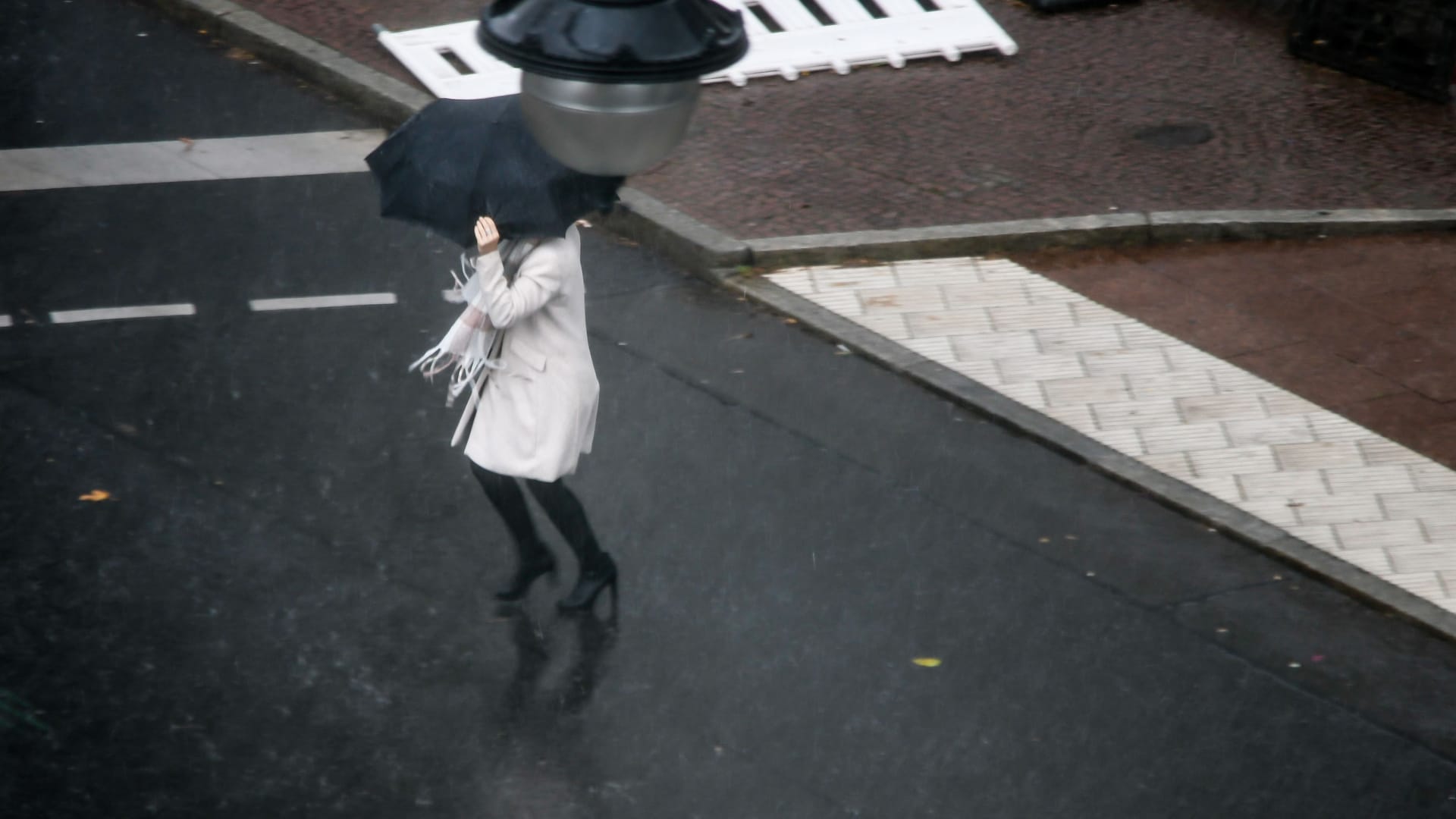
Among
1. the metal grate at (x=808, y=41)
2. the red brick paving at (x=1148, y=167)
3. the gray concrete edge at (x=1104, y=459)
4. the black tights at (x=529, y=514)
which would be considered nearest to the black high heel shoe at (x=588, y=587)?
the black tights at (x=529, y=514)

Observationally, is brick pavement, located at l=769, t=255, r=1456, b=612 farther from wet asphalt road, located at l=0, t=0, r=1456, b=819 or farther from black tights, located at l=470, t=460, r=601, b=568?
black tights, located at l=470, t=460, r=601, b=568

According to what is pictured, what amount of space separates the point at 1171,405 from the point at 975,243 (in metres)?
1.72

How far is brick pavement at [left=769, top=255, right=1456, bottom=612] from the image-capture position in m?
7.39

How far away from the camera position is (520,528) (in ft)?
20.8

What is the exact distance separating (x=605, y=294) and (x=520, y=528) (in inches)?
111

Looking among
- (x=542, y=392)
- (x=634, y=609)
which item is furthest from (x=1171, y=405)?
(x=542, y=392)

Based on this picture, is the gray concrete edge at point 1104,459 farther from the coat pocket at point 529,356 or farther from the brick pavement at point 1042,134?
the coat pocket at point 529,356

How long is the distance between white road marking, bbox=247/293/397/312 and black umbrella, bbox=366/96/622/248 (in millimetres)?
3114

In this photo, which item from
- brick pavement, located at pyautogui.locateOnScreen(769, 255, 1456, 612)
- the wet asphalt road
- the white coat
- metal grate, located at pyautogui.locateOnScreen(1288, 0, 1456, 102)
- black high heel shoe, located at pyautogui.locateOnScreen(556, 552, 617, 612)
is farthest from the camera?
metal grate, located at pyautogui.locateOnScreen(1288, 0, 1456, 102)

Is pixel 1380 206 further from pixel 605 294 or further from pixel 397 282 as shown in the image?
pixel 397 282

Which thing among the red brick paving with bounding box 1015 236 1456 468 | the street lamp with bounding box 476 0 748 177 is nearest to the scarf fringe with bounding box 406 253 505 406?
the street lamp with bounding box 476 0 748 177

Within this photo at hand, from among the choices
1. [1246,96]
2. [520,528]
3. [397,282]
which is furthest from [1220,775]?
[1246,96]

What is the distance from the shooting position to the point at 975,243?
9.47 m

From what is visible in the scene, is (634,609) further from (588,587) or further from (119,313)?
(119,313)
